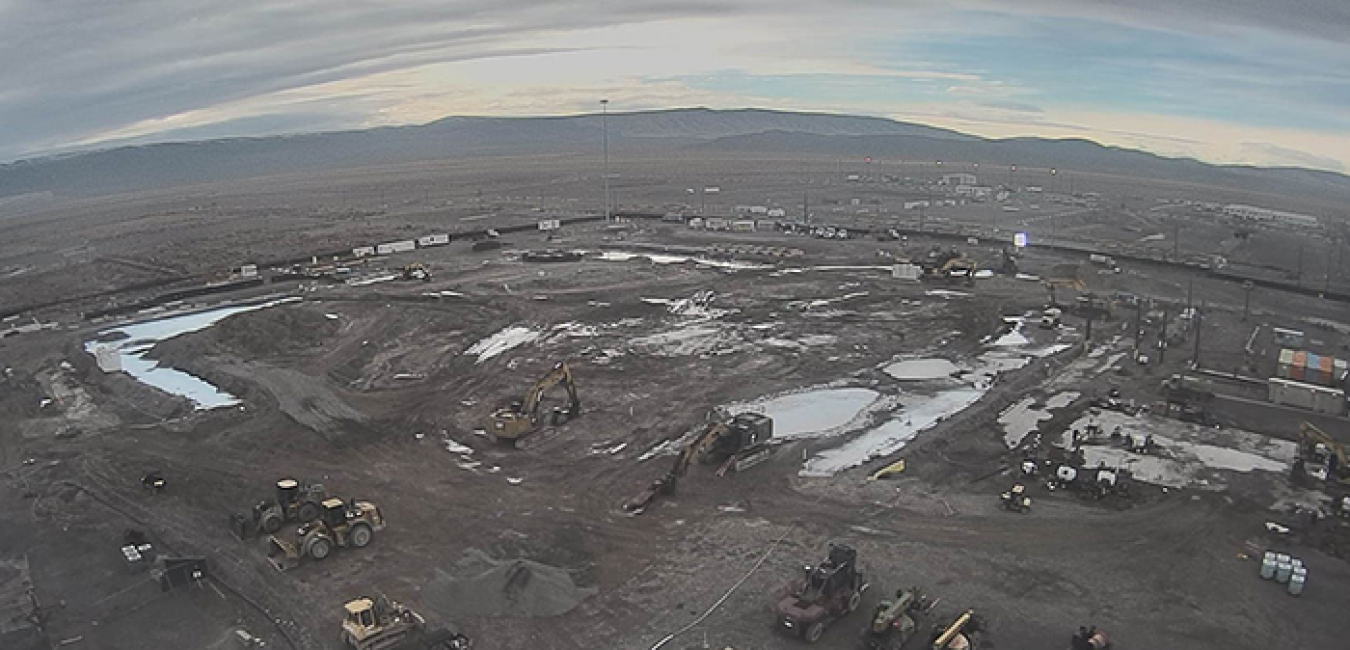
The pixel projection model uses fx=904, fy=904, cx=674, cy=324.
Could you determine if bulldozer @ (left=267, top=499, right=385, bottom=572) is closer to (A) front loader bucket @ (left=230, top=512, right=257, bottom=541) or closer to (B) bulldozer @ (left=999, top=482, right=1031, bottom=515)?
(A) front loader bucket @ (left=230, top=512, right=257, bottom=541)

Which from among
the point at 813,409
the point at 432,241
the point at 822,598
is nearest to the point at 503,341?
the point at 813,409

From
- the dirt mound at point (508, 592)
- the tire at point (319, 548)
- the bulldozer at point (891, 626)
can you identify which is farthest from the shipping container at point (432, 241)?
the bulldozer at point (891, 626)

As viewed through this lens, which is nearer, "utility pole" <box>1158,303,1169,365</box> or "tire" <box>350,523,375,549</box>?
"tire" <box>350,523,375,549</box>

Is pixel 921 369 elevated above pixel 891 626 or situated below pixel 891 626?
above

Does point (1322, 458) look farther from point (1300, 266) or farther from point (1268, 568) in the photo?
point (1300, 266)

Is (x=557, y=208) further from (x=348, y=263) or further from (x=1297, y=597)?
(x=1297, y=597)

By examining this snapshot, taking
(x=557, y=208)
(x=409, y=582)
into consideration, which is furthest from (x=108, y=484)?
(x=557, y=208)

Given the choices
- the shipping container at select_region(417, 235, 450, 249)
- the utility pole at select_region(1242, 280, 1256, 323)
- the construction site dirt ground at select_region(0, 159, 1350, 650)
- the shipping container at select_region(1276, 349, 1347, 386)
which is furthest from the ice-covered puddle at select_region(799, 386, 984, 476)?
the shipping container at select_region(417, 235, 450, 249)
